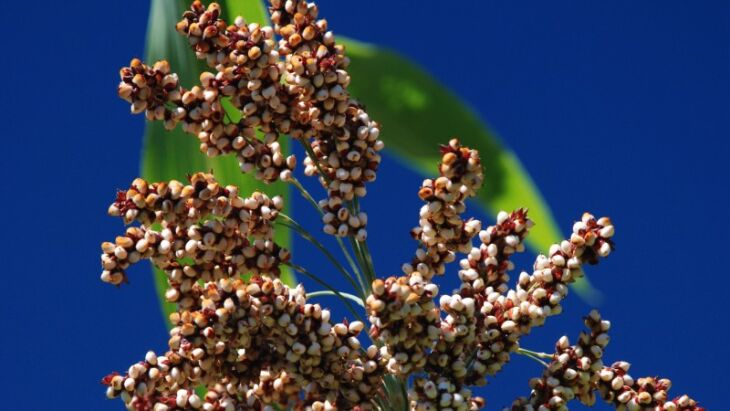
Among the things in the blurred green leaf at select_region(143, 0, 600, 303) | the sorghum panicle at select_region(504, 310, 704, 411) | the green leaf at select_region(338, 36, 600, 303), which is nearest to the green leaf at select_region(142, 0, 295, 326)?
the blurred green leaf at select_region(143, 0, 600, 303)

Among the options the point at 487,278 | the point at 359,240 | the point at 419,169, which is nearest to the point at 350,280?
the point at 359,240

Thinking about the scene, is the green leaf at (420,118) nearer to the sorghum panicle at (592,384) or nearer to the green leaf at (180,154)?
the green leaf at (180,154)

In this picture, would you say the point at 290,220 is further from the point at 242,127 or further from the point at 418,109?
the point at 418,109

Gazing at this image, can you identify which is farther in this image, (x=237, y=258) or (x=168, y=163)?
(x=168, y=163)

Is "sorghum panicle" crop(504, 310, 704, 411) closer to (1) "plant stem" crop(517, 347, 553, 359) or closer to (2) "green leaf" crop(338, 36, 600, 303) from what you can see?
(1) "plant stem" crop(517, 347, 553, 359)

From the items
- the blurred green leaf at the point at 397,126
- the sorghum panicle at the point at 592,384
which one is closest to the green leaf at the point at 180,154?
the blurred green leaf at the point at 397,126

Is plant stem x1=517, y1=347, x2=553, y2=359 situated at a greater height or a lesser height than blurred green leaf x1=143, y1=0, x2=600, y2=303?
lesser

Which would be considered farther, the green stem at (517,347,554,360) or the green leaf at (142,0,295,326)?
the green leaf at (142,0,295,326)
